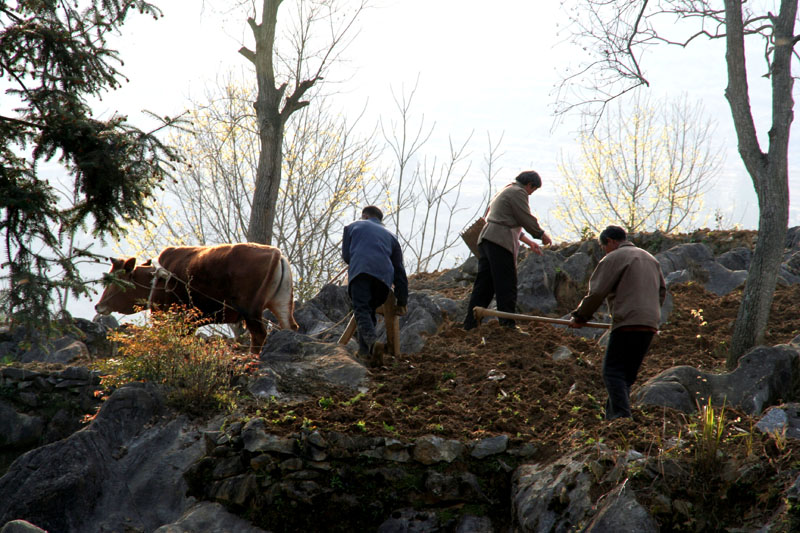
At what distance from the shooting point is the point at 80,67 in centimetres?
755

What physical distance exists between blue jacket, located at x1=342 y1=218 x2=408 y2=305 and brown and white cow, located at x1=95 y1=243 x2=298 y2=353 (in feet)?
5.26

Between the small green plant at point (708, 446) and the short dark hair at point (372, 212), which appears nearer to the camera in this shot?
the small green plant at point (708, 446)

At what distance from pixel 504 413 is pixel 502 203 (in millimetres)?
3254

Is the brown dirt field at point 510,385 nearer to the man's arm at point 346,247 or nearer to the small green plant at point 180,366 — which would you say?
the small green plant at point 180,366

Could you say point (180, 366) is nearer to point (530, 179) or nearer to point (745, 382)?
point (530, 179)

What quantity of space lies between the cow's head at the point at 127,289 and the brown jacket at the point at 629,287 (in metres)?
6.05

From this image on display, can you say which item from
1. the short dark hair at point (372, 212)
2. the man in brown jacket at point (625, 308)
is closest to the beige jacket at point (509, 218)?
the short dark hair at point (372, 212)

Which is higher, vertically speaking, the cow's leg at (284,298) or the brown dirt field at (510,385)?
the cow's leg at (284,298)

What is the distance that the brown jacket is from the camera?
5.62 meters

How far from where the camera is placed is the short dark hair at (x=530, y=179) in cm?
836

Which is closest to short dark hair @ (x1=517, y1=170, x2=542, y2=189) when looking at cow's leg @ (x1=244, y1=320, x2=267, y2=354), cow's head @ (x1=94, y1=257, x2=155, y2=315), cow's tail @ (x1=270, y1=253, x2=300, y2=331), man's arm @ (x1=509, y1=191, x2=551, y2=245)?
man's arm @ (x1=509, y1=191, x2=551, y2=245)

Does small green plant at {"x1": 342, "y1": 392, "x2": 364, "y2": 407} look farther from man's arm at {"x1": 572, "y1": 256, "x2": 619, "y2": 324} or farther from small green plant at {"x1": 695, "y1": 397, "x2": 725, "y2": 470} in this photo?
small green plant at {"x1": 695, "y1": 397, "x2": 725, "y2": 470}

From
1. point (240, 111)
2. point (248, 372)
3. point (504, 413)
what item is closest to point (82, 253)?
point (248, 372)

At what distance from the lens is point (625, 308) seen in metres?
5.66
